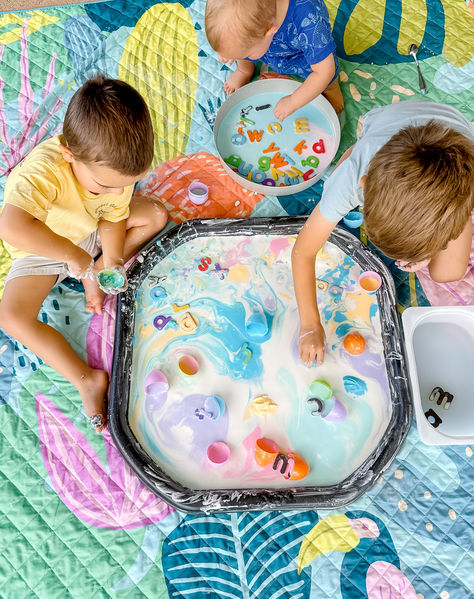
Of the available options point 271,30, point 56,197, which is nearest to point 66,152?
point 56,197

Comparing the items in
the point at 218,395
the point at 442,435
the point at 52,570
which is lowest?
the point at 52,570

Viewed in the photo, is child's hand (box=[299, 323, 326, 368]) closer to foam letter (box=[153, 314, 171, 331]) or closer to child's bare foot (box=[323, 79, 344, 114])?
foam letter (box=[153, 314, 171, 331])

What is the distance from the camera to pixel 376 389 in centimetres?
97

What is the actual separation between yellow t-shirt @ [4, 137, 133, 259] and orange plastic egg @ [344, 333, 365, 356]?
0.52 meters

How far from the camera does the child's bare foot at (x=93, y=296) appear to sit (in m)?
1.04

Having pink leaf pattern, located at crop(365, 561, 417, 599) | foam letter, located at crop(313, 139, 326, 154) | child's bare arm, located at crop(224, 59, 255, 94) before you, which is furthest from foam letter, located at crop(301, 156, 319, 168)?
pink leaf pattern, located at crop(365, 561, 417, 599)

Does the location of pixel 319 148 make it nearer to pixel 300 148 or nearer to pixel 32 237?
pixel 300 148

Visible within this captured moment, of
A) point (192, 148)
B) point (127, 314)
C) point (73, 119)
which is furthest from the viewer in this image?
point (192, 148)

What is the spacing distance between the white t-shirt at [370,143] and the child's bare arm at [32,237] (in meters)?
0.46

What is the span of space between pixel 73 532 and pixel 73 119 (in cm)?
73

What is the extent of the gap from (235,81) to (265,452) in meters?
0.87

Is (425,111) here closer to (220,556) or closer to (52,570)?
(220,556)

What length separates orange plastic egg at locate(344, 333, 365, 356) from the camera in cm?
98

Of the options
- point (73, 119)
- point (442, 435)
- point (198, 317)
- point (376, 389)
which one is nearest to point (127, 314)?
point (198, 317)
